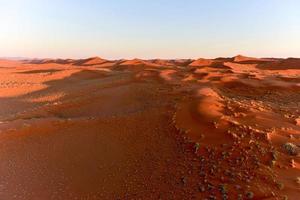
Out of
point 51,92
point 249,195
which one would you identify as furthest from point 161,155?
point 51,92

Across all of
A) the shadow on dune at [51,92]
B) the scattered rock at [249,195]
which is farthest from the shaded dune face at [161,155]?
the shadow on dune at [51,92]

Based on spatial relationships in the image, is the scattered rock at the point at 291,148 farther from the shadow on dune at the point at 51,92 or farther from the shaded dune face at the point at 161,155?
the shadow on dune at the point at 51,92

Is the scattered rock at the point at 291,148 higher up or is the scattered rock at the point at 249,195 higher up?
the scattered rock at the point at 291,148

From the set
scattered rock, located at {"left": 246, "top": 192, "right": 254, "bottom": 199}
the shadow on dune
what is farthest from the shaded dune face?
the shadow on dune

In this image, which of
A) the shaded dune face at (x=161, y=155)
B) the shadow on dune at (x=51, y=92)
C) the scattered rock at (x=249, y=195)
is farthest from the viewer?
the shadow on dune at (x=51, y=92)

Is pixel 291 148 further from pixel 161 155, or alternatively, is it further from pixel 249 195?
pixel 161 155

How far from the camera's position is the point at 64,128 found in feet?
29.5

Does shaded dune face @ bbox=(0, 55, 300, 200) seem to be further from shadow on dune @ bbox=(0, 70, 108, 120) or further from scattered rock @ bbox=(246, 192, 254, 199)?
shadow on dune @ bbox=(0, 70, 108, 120)

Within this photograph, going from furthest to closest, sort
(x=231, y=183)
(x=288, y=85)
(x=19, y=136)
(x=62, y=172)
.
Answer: (x=288, y=85) < (x=19, y=136) < (x=62, y=172) < (x=231, y=183)

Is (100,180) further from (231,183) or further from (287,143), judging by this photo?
(287,143)

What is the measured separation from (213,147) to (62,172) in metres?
3.14

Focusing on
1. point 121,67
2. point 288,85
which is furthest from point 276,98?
point 121,67

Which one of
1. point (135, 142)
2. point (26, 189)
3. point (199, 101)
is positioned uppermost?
point (199, 101)

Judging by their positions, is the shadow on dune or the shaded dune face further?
the shadow on dune
